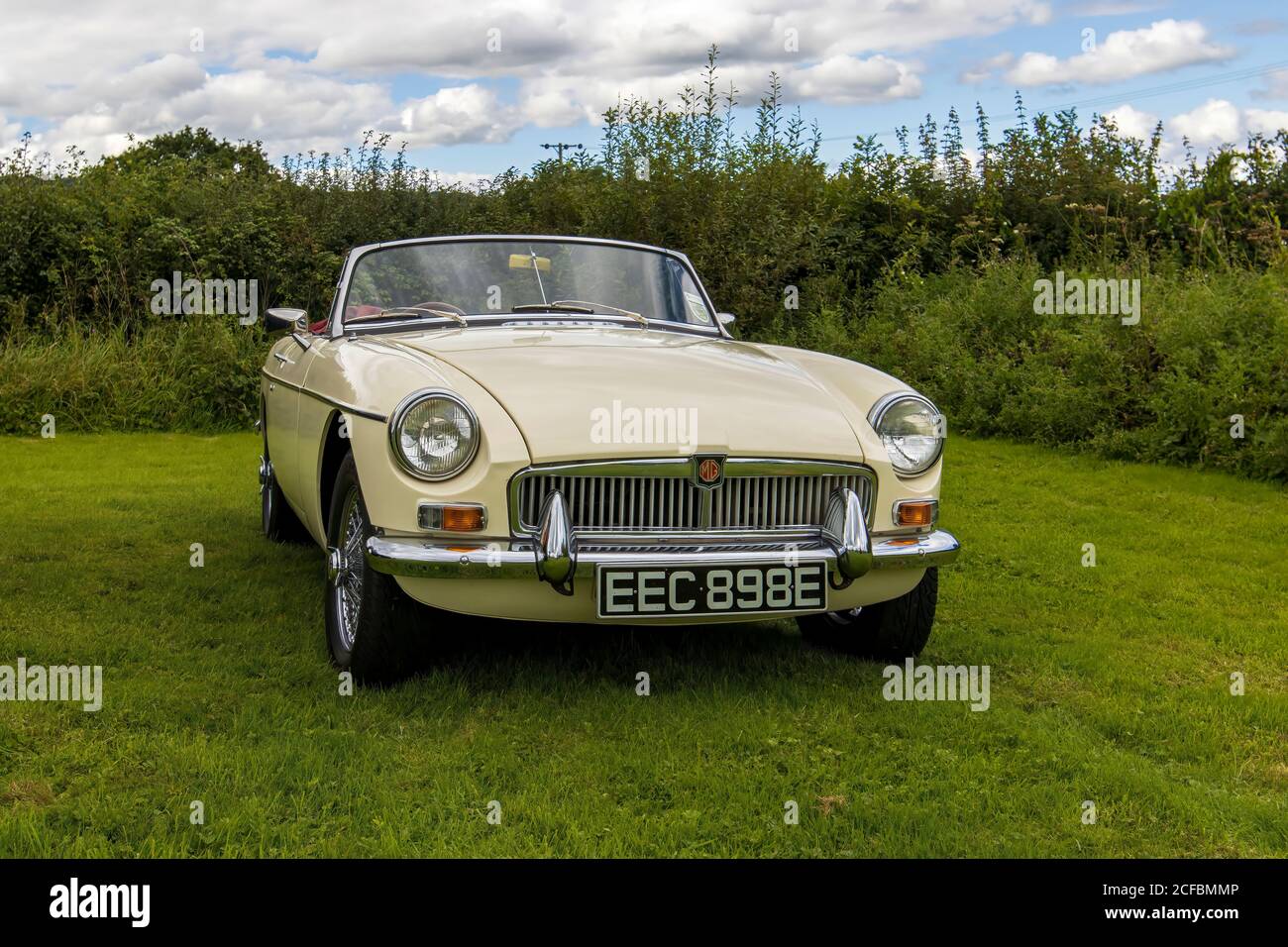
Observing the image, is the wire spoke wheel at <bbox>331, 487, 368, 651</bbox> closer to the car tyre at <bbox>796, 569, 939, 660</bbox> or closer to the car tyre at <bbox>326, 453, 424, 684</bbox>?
the car tyre at <bbox>326, 453, 424, 684</bbox>

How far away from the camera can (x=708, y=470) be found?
12.7 ft

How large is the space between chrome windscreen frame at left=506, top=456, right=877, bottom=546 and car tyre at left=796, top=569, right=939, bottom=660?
0.48m

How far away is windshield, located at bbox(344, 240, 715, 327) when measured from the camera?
532 cm

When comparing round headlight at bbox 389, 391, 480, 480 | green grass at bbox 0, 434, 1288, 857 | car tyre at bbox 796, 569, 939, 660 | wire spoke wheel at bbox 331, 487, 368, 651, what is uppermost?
round headlight at bbox 389, 391, 480, 480

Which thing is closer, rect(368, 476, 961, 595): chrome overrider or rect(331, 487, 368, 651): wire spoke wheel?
rect(368, 476, 961, 595): chrome overrider

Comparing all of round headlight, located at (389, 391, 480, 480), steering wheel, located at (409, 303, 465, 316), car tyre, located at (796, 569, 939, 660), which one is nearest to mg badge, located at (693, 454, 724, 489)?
round headlight, located at (389, 391, 480, 480)

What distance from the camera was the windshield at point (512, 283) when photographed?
5324 mm

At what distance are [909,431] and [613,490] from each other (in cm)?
112

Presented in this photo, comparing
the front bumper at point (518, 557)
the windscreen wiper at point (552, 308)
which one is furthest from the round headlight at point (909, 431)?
the windscreen wiper at point (552, 308)

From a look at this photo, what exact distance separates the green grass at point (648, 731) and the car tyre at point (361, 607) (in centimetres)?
11

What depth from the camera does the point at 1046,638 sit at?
4934 millimetres

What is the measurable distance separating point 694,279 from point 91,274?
29.0 feet
